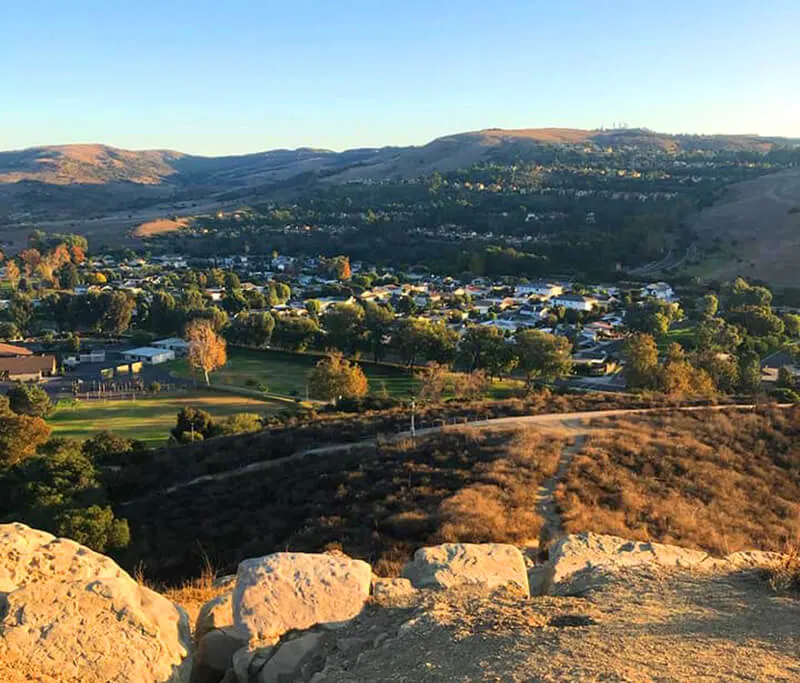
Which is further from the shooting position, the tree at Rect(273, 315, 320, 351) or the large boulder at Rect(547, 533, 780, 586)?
the tree at Rect(273, 315, 320, 351)

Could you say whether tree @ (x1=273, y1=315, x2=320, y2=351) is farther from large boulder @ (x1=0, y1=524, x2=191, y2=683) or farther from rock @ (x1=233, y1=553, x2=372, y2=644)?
rock @ (x1=233, y1=553, x2=372, y2=644)

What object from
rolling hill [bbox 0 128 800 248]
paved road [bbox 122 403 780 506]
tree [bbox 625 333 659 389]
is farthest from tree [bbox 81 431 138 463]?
rolling hill [bbox 0 128 800 248]

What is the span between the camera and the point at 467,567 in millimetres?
6785

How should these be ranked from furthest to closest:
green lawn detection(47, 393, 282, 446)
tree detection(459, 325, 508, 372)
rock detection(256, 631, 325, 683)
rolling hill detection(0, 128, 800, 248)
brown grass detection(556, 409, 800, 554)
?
rolling hill detection(0, 128, 800, 248)
tree detection(459, 325, 508, 372)
green lawn detection(47, 393, 282, 446)
brown grass detection(556, 409, 800, 554)
rock detection(256, 631, 325, 683)

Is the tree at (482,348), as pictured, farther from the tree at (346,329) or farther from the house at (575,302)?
the house at (575,302)

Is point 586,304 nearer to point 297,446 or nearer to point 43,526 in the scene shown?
point 297,446

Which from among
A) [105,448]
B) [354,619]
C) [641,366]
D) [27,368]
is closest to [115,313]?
[27,368]

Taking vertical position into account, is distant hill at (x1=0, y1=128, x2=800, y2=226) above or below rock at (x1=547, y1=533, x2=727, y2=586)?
above

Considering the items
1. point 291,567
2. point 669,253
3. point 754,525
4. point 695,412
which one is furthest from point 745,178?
point 291,567

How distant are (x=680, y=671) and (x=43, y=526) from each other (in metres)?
12.7

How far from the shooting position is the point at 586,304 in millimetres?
59406

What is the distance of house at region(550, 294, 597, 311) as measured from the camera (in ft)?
192

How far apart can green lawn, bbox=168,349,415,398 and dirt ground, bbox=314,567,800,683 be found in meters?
28.9

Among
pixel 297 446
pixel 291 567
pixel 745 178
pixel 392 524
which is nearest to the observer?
pixel 291 567
